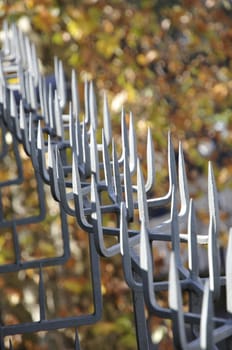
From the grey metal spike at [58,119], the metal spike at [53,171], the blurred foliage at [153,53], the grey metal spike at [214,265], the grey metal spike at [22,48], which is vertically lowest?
the grey metal spike at [214,265]

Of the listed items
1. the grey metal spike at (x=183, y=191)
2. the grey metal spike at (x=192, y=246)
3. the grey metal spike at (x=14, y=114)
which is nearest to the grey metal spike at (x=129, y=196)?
the grey metal spike at (x=183, y=191)

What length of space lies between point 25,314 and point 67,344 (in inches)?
16.5

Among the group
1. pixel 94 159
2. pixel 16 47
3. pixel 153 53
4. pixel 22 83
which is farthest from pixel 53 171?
pixel 153 53

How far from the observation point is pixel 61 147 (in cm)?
251

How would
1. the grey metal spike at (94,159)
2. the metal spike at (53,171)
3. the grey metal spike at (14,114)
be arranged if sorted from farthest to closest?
the grey metal spike at (14,114)
the grey metal spike at (94,159)
the metal spike at (53,171)

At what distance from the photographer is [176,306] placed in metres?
1.28

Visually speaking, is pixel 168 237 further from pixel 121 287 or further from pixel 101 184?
pixel 121 287

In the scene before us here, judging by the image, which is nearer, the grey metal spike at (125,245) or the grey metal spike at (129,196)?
the grey metal spike at (125,245)

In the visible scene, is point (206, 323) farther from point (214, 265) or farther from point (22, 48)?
point (22, 48)

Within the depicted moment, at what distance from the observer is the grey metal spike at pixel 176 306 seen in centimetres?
127

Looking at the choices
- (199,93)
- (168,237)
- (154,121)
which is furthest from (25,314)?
(168,237)

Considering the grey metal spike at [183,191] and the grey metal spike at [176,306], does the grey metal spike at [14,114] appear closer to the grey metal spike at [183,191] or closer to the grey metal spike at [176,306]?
the grey metal spike at [183,191]

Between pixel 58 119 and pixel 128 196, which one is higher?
pixel 58 119

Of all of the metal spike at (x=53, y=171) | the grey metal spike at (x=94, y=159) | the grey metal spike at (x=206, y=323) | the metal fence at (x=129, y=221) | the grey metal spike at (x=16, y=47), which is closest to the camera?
the grey metal spike at (x=206, y=323)
